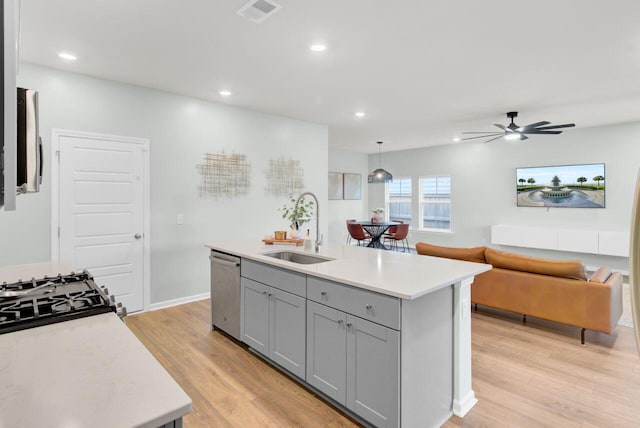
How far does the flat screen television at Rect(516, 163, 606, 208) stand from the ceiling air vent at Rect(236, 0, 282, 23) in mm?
6431

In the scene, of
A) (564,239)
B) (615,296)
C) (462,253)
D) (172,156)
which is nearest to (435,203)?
(564,239)

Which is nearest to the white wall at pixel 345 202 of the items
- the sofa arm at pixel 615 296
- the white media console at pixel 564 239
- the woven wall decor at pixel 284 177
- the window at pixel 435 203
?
the window at pixel 435 203

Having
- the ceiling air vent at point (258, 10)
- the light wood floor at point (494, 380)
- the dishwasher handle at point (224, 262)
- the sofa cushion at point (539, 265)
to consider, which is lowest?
the light wood floor at point (494, 380)

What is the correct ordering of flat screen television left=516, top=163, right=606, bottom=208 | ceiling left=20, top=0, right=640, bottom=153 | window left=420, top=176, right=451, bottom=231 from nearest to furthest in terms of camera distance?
ceiling left=20, top=0, right=640, bottom=153, flat screen television left=516, top=163, right=606, bottom=208, window left=420, top=176, right=451, bottom=231

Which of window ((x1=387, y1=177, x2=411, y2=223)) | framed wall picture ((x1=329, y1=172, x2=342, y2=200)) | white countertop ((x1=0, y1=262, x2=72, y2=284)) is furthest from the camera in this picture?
window ((x1=387, y1=177, x2=411, y2=223))

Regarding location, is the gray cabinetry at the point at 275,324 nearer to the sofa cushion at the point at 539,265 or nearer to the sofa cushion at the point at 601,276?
the sofa cushion at the point at 539,265

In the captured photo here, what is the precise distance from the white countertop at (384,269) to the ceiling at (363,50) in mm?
1790

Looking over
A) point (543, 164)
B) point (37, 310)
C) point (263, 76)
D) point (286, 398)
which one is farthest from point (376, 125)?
point (37, 310)

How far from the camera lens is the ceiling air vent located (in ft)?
7.95

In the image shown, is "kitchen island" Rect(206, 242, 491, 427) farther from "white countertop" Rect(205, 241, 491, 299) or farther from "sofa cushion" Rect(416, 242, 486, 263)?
"sofa cushion" Rect(416, 242, 486, 263)

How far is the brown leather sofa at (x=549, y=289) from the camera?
319 centimetres

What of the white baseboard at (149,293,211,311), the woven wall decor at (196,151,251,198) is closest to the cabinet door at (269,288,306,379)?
the white baseboard at (149,293,211,311)

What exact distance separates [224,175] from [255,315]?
8.20 ft

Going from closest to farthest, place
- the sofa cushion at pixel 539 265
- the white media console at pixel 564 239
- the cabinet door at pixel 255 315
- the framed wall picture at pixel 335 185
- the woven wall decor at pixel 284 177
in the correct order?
the cabinet door at pixel 255 315 < the sofa cushion at pixel 539 265 < the woven wall decor at pixel 284 177 < the white media console at pixel 564 239 < the framed wall picture at pixel 335 185
